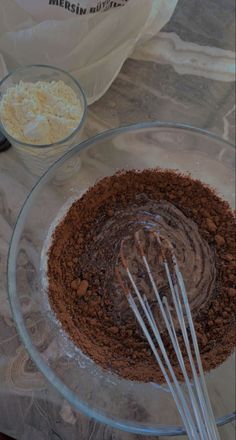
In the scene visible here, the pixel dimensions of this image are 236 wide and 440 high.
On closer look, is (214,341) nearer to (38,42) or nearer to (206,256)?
(206,256)

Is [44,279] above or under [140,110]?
under

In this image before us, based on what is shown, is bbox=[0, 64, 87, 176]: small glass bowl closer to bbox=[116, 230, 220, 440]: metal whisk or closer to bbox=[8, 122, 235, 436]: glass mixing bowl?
bbox=[8, 122, 235, 436]: glass mixing bowl

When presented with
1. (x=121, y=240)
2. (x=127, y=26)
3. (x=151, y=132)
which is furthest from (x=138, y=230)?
(x=127, y=26)

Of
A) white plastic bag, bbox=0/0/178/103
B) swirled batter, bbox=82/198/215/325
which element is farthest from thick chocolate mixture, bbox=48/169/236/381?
white plastic bag, bbox=0/0/178/103

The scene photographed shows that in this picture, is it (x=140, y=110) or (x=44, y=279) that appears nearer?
(x=44, y=279)

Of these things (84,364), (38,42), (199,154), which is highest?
(38,42)

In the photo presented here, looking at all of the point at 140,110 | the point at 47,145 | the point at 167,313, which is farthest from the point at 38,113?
the point at 167,313

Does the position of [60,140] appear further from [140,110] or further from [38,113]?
[140,110]

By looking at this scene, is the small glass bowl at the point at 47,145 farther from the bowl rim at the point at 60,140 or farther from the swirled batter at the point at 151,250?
the swirled batter at the point at 151,250

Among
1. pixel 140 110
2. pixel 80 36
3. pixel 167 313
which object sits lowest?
pixel 167 313
